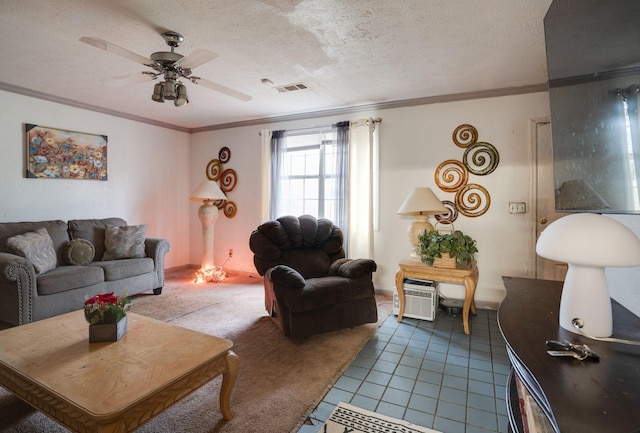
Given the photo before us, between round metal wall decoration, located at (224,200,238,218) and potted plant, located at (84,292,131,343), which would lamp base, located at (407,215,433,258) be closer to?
potted plant, located at (84,292,131,343)

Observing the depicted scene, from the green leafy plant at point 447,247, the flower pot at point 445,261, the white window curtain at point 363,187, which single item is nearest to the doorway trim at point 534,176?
the green leafy plant at point 447,247

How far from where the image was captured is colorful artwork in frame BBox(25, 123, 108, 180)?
3.70 m

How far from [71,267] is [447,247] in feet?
12.3

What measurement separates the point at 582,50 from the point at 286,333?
2.53 m

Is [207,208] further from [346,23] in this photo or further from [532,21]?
[532,21]

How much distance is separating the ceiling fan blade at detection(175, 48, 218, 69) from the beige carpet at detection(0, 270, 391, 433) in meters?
1.78

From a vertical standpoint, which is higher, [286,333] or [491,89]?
[491,89]

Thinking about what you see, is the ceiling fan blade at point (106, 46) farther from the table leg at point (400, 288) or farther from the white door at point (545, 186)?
the white door at point (545, 186)

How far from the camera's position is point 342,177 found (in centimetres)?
419

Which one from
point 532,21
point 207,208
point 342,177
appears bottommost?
point 207,208

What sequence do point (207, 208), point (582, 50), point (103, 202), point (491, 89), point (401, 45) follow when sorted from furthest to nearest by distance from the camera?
1. point (207, 208)
2. point (103, 202)
3. point (491, 89)
4. point (401, 45)
5. point (582, 50)

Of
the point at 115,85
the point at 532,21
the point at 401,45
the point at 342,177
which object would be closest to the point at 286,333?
the point at 342,177

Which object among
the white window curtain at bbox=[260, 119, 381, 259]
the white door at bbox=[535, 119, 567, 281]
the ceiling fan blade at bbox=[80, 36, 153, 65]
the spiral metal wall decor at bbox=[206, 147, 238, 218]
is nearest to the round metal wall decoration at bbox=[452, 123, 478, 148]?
the white door at bbox=[535, 119, 567, 281]

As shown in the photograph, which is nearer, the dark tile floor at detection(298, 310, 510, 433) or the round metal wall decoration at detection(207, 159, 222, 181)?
the dark tile floor at detection(298, 310, 510, 433)
